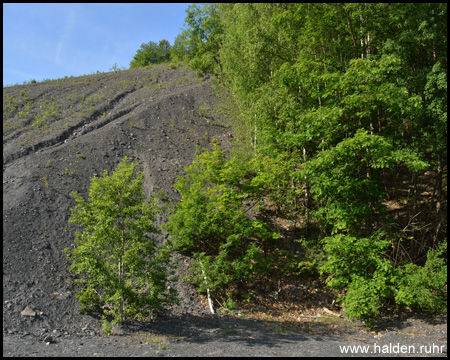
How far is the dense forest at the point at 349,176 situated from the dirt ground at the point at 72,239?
3.72ft

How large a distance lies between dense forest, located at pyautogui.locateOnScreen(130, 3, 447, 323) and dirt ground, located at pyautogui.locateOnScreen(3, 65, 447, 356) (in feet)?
3.72

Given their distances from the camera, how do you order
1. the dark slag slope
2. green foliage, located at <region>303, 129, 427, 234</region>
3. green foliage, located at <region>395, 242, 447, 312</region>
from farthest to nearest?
green foliage, located at <region>303, 129, 427, 234</region>
the dark slag slope
green foliage, located at <region>395, 242, 447, 312</region>

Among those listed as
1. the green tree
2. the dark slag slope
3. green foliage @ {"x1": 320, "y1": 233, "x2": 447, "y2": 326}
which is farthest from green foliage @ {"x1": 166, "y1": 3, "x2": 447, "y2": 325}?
the dark slag slope

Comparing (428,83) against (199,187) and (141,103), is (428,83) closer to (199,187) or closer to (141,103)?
(199,187)

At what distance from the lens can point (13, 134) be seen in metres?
17.1

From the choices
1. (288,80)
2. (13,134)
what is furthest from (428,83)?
(13,134)

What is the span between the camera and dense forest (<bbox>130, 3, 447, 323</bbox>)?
30.8 ft

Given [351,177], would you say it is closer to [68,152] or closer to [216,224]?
[216,224]

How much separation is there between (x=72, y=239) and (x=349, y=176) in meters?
9.48

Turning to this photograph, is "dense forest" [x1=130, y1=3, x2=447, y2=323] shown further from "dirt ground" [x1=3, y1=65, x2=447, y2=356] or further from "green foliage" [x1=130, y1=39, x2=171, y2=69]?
"green foliage" [x1=130, y1=39, x2=171, y2=69]

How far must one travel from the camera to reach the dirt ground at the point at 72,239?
7.46 meters

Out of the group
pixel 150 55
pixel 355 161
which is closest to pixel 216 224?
pixel 355 161

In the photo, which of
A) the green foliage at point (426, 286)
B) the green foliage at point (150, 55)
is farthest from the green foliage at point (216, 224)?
the green foliage at point (150, 55)

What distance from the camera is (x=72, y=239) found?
1123 cm
